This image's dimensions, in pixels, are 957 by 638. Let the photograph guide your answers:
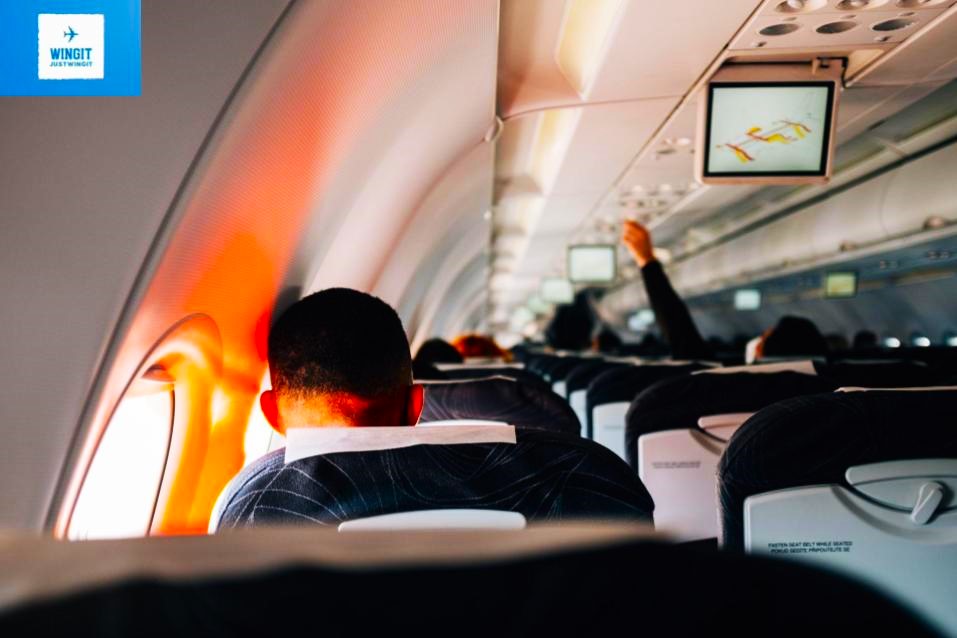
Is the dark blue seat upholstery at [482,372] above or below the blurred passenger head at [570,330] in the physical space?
above

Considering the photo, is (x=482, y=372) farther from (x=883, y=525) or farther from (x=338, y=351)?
(x=883, y=525)

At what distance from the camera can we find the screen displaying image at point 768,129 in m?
5.79

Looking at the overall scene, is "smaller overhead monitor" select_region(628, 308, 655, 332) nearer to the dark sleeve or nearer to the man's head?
the dark sleeve

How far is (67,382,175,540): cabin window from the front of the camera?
3066mm

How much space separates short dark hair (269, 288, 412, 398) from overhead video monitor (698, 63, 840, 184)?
13.2 feet

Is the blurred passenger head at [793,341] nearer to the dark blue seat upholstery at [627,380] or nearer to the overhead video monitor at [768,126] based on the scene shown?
the overhead video monitor at [768,126]

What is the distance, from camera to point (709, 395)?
3605 millimetres

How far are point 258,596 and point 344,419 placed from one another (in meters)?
1.78

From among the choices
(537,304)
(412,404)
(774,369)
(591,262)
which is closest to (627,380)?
(774,369)

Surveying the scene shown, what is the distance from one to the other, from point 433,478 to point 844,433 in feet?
3.78

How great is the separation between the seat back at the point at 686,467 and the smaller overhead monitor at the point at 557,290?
1744cm

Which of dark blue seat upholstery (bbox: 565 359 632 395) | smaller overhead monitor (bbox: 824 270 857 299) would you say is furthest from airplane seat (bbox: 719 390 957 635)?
smaller overhead monitor (bbox: 824 270 857 299)

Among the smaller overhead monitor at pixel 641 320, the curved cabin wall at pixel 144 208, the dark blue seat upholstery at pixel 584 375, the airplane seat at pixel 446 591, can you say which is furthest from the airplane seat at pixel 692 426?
the smaller overhead monitor at pixel 641 320

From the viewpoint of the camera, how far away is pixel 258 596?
562 millimetres
